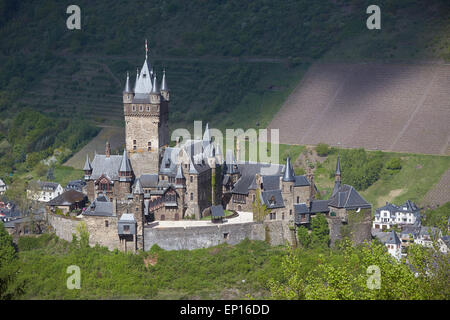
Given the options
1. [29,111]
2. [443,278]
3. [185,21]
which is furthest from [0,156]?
[443,278]

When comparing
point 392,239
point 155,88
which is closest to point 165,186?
point 155,88

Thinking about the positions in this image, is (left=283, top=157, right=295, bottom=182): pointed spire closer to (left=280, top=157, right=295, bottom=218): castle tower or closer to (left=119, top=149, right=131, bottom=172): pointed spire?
(left=280, top=157, right=295, bottom=218): castle tower

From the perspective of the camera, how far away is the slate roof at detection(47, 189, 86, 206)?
80.7m

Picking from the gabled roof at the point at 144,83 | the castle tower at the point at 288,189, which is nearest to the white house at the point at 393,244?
the castle tower at the point at 288,189

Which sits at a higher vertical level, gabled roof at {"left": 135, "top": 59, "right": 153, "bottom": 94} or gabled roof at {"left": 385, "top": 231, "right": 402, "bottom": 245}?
gabled roof at {"left": 135, "top": 59, "right": 153, "bottom": 94}

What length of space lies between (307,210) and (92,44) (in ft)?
270

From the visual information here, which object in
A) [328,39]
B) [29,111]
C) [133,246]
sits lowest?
[133,246]

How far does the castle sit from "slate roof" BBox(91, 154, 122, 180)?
94 millimetres

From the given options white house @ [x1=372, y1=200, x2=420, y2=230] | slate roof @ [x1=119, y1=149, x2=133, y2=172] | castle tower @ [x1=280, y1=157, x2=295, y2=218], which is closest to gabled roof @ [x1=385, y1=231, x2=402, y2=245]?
white house @ [x1=372, y1=200, x2=420, y2=230]

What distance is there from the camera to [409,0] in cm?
13875
